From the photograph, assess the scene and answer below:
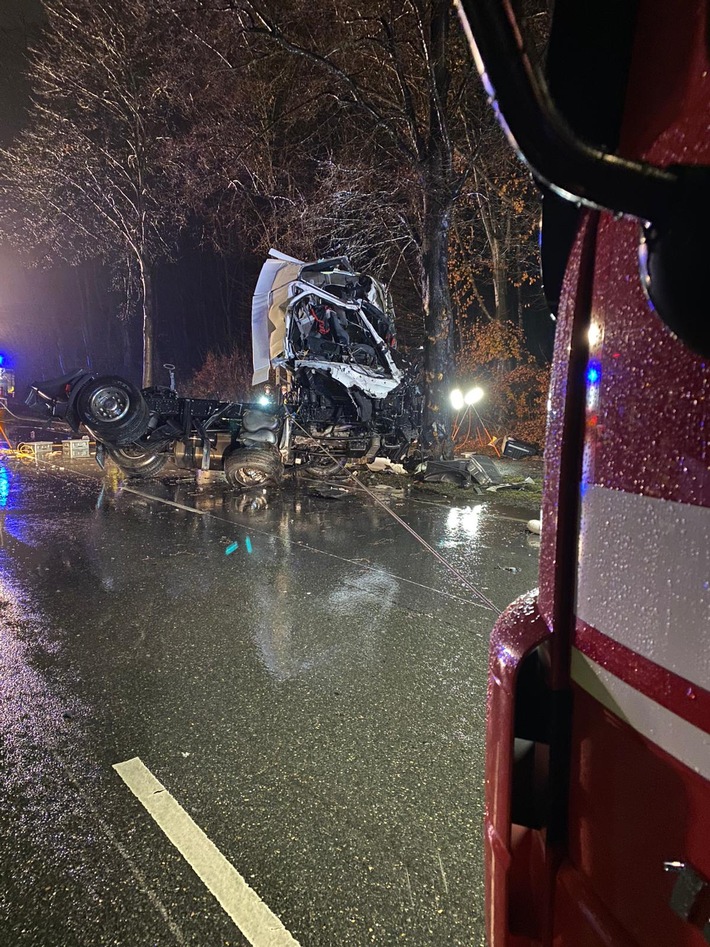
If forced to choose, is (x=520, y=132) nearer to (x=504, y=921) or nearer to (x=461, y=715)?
(x=504, y=921)

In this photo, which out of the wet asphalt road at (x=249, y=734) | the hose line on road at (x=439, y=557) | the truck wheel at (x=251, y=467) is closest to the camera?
the wet asphalt road at (x=249, y=734)

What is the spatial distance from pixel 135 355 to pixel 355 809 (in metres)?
41.3

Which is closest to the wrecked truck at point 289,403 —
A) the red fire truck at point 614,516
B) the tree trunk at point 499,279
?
the tree trunk at point 499,279

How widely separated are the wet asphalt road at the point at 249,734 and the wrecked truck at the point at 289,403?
10.9 ft

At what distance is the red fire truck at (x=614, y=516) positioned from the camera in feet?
2.42

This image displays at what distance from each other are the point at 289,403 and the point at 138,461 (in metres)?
3.08

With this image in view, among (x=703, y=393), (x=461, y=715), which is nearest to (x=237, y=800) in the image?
(x=461, y=715)

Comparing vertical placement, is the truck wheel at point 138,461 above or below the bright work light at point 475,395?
below

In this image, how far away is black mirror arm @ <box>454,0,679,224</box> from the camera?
723mm

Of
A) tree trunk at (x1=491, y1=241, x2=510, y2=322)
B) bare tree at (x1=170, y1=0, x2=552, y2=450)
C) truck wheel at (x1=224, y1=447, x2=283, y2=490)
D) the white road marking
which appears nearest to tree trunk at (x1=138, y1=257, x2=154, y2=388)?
bare tree at (x1=170, y1=0, x2=552, y2=450)

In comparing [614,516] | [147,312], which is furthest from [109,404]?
[147,312]

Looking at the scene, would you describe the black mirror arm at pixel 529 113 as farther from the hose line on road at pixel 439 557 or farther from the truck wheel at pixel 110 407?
the truck wheel at pixel 110 407

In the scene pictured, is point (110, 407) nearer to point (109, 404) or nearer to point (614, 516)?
point (109, 404)

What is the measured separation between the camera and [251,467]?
9.23 meters
